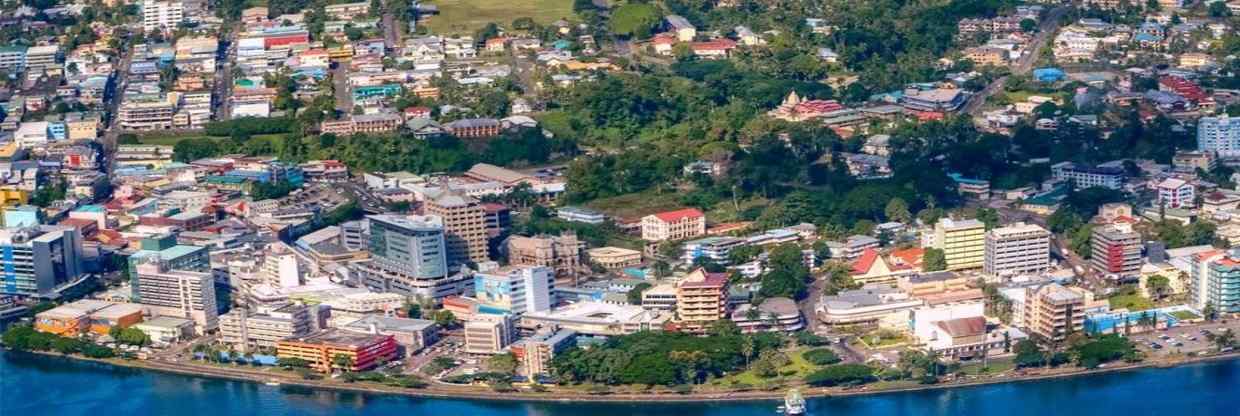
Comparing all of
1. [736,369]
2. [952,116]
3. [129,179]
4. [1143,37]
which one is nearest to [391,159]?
[129,179]

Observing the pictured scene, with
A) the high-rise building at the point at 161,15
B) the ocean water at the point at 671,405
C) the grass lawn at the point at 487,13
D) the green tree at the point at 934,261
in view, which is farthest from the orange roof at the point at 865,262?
the high-rise building at the point at 161,15

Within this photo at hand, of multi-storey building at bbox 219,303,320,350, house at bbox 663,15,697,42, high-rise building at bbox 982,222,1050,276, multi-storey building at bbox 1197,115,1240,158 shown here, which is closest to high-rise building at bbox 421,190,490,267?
multi-storey building at bbox 219,303,320,350

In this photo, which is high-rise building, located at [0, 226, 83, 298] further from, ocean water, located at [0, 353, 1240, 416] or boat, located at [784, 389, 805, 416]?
boat, located at [784, 389, 805, 416]

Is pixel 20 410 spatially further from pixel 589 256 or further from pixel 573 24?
pixel 573 24

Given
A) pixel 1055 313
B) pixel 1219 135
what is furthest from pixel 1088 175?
pixel 1055 313

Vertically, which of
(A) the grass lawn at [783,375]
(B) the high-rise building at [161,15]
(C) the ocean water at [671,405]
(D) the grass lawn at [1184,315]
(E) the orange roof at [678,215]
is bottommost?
(C) the ocean water at [671,405]

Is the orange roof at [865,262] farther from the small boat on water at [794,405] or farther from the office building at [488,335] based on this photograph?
the small boat on water at [794,405]
